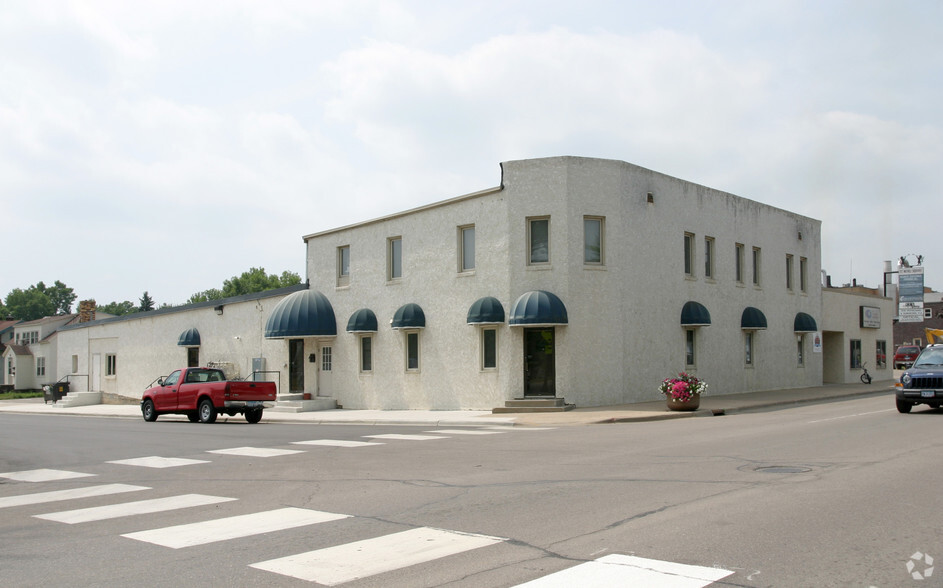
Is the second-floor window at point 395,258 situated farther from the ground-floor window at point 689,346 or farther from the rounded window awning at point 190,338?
the rounded window awning at point 190,338

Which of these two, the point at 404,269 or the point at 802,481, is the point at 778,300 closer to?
the point at 404,269

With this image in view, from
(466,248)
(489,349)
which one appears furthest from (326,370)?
(489,349)

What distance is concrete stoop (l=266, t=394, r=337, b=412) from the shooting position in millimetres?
30344

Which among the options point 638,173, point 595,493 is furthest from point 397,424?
point 595,493

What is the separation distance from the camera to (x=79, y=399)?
4384 centimetres

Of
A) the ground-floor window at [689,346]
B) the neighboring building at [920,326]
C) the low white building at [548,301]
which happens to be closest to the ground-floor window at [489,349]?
the low white building at [548,301]

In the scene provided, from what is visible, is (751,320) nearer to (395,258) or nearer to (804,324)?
(804,324)

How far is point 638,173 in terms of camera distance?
87.2 ft

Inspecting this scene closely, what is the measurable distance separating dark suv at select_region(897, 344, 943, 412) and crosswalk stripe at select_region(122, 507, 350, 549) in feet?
56.1

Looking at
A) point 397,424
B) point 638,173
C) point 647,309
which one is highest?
point 638,173

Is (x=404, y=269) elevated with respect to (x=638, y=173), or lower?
lower

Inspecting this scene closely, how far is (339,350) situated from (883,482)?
2432 centimetres

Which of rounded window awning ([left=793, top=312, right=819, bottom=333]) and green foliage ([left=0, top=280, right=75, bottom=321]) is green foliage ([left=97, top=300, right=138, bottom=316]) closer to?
green foliage ([left=0, top=280, right=75, bottom=321])

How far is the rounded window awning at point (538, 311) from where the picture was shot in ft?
78.6
